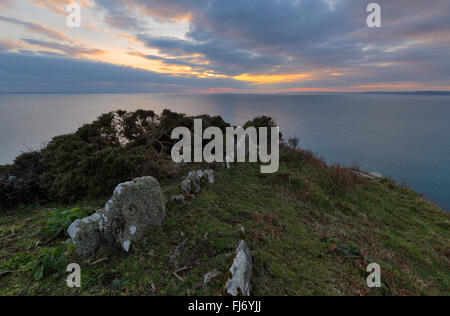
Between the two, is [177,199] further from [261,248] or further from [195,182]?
[261,248]

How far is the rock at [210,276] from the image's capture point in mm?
2896

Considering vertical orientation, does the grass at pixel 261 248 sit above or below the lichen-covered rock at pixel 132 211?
below

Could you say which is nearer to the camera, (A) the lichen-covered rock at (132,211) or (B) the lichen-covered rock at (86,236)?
(B) the lichen-covered rock at (86,236)

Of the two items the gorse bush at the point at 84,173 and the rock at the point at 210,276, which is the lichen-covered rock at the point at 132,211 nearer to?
the rock at the point at 210,276

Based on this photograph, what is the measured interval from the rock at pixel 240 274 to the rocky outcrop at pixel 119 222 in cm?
A: 189

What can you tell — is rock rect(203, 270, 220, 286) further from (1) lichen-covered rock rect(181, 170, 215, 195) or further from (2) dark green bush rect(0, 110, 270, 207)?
(2) dark green bush rect(0, 110, 270, 207)

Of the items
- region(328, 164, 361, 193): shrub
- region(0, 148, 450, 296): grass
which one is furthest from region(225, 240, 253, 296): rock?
region(328, 164, 361, 193): shrub

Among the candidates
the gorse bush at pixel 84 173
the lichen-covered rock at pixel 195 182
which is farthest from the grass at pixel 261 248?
the gorse bush at pixel 84 173

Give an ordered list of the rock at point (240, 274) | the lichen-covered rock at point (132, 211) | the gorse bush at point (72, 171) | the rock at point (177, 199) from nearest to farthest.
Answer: the rock at point (240, 274)
the lichen-covered rock at point (132, 211)
the rock at point (177, 199)
the gorse bush at point (72, 171)

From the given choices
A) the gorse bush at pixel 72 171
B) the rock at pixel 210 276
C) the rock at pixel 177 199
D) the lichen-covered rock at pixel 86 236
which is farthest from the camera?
the gorse bush at pixel 72 171

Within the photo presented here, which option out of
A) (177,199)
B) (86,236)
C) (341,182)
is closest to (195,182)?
(177,199)

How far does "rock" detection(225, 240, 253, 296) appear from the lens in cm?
273

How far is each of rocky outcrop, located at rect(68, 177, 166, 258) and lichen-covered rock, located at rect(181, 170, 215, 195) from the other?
5.81ft
